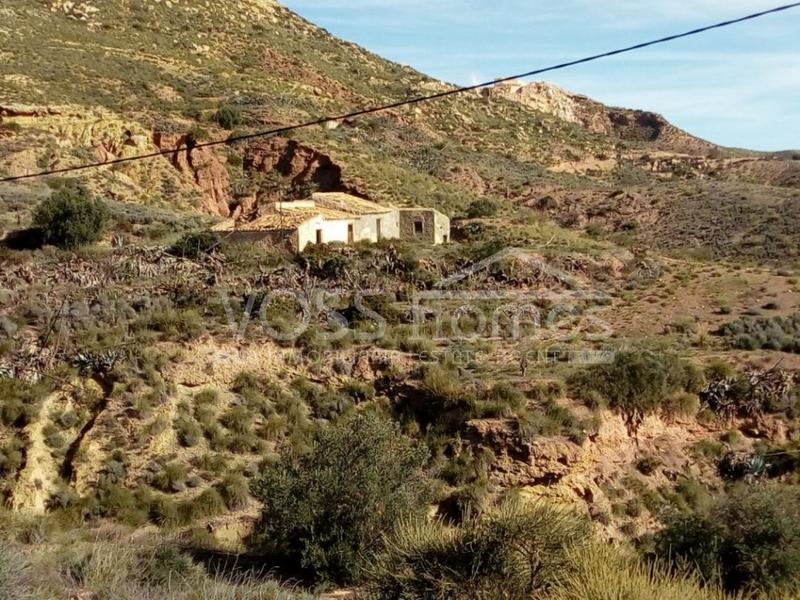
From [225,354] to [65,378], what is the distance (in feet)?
11.8

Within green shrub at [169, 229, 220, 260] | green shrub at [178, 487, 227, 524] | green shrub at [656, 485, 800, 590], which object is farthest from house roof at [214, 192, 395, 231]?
green shrub at [656, 485, 800, 590]

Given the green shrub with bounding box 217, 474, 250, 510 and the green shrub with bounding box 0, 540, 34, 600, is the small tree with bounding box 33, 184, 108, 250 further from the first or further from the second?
the green shrub with bounding box 0, 540, 34, 600

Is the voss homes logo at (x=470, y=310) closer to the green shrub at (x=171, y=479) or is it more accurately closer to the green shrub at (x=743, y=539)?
the green shrub at (x=171, y=479)

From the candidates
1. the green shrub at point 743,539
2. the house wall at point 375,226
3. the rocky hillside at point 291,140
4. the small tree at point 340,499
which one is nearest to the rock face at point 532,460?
the small tree at point 340,499

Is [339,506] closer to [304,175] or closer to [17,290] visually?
[17,290]

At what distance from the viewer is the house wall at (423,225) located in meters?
34.2

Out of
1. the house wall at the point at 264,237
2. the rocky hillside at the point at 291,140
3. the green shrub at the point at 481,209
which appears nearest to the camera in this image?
the house wall at the point at 264,237

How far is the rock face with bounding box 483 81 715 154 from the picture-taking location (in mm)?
89062

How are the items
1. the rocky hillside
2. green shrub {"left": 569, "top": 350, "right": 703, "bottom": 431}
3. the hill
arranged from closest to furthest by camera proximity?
the hill → green shrub {"left": 569, "top": 350, "right": 703, "bottom": 431} → the rocky hillside

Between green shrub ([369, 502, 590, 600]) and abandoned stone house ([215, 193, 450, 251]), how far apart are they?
22023 mm

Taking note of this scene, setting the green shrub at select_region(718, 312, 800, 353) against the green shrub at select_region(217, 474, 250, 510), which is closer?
the green shrub at select_region(217, 474, 250, 510)

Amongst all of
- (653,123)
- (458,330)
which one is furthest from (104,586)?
(653,123)

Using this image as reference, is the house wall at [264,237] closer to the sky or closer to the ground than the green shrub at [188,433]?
closer to the sky

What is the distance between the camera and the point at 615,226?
45969mm
